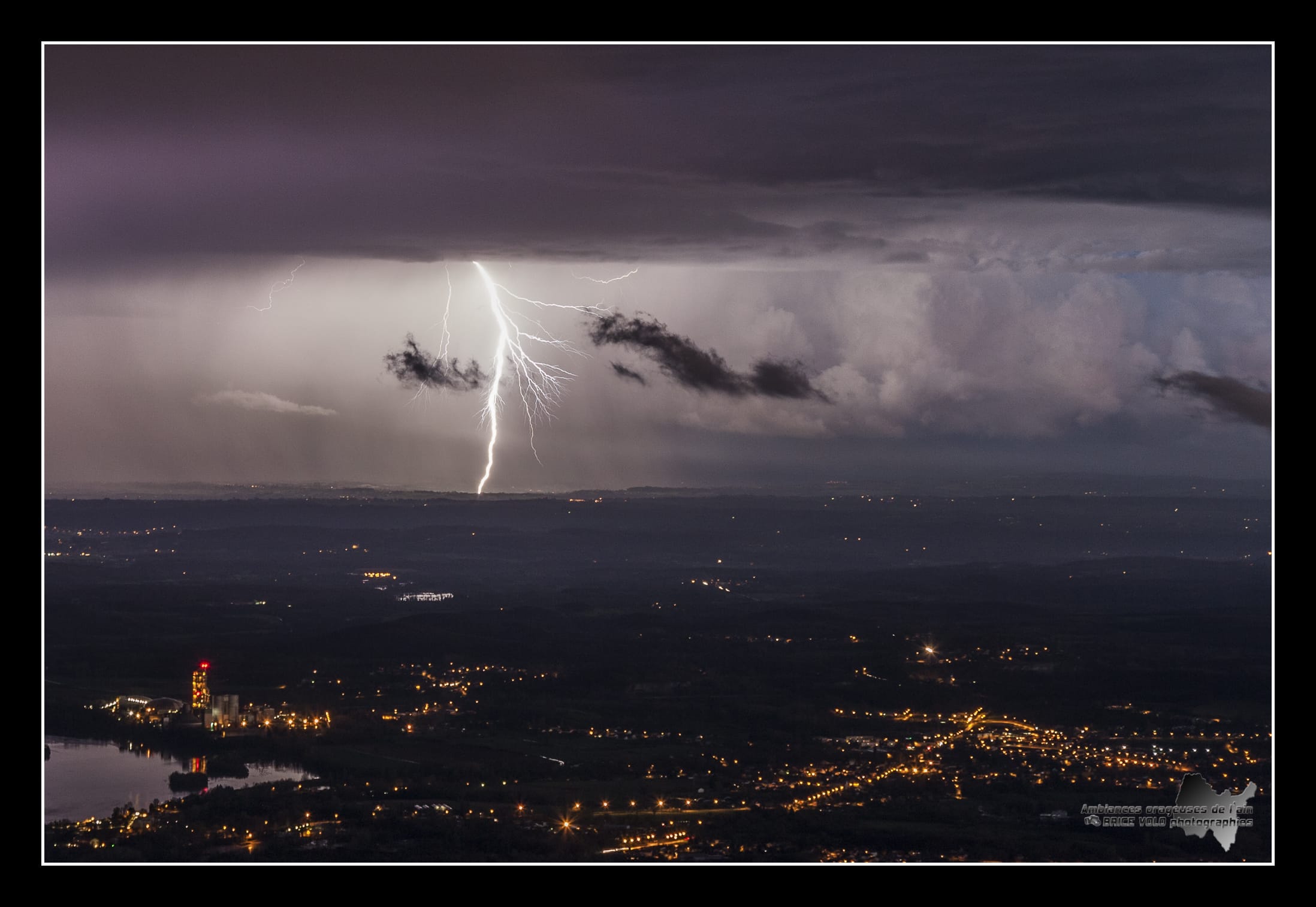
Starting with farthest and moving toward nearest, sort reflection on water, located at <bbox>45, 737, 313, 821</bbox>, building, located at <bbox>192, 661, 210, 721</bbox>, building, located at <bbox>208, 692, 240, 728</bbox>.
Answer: building, located at <bbox>192, 661, 210, 721</bbox>, building, located at <bbox>208, 692, 240, 728</bbox>, reflection on water, located at <bbox>45, 737, 313, 821</bbox>

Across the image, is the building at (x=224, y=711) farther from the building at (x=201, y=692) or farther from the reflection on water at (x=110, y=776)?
the reflection on water at (x=110, y=776)

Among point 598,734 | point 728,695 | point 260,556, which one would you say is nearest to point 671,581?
point 260,556

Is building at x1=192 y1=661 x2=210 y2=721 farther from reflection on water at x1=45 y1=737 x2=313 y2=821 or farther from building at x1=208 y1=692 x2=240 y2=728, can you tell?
reflection on water at x1=45 y1=737 x2=313 y2=821

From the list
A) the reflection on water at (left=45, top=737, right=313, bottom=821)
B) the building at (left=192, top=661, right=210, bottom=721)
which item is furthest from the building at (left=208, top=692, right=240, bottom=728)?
the reflection on water at (left=45, top=737, right=313, bottom=821)

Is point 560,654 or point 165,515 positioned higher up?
point 165,515

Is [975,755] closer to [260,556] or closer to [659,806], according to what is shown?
[659,806]

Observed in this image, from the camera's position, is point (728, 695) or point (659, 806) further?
point (728, 695)

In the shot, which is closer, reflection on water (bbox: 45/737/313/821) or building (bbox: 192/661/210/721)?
reflection on water (bbox: 45/737/313/821)

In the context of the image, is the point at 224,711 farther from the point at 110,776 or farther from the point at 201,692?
the point at 110,776
